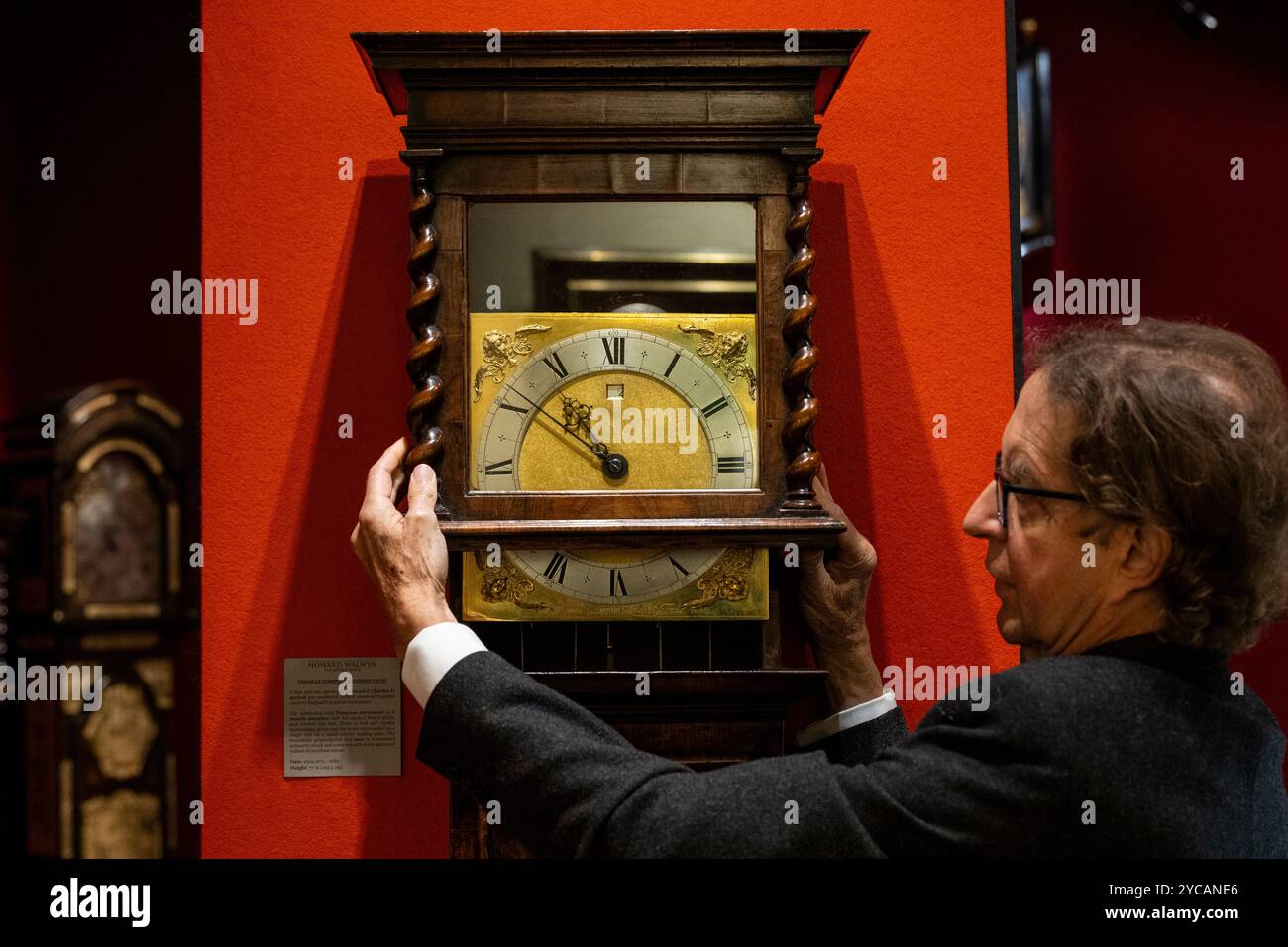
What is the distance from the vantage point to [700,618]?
136 centimetres

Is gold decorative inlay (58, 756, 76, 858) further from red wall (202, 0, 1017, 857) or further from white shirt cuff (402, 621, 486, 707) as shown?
white shirt cuff (402, 621, 486, 707)

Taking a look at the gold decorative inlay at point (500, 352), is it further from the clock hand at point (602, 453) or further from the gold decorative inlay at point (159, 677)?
the gold decorative inlay at point (159, 677)

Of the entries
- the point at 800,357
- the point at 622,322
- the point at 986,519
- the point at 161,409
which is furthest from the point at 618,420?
the point at 161,409

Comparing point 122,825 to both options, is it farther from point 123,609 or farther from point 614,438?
point 614,438

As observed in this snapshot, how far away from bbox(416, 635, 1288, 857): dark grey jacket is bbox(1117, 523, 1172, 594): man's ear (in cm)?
7

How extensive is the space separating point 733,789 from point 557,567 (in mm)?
413

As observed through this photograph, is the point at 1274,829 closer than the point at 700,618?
Yes

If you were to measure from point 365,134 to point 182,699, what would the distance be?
3062mm

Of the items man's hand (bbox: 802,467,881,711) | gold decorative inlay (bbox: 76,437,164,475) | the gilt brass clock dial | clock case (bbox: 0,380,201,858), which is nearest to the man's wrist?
man's hand (bbox: 802,467,881,711)

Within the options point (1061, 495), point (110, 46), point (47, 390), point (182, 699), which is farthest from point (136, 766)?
point (1061, 495)

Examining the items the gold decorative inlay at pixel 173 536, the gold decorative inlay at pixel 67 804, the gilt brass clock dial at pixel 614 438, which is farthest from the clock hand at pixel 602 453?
the gold decorative inlay at pixel 67 804

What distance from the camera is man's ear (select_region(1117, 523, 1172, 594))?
1083mm

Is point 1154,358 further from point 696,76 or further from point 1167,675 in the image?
point 696,76

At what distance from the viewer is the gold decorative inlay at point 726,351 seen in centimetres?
138
